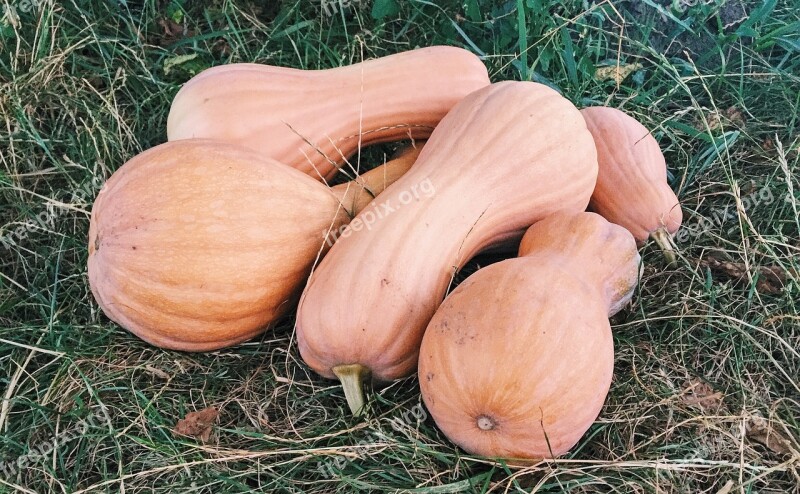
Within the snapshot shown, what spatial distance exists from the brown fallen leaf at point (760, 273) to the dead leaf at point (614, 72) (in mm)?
995

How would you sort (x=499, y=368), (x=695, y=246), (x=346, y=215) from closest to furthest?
(x=499, y=368)
(x=346, y=215)
(x=695, y=246)

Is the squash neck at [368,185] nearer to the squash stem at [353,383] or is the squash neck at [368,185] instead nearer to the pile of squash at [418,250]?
the pile of squash at [418,250]

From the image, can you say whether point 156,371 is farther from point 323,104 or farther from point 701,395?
point 701,395

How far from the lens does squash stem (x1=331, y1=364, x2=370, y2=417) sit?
2037 millimetres

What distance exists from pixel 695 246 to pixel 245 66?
169cm

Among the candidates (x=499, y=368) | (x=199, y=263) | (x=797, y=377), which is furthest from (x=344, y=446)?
(x=797, y=377)

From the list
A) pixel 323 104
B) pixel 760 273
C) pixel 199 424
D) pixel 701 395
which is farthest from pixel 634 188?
pixel 199 424

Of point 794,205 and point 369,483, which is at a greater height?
point 794,205

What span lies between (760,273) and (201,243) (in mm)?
1798

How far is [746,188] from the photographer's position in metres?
2.75

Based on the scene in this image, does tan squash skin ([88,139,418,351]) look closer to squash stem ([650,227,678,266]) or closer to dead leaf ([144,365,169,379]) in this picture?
dead leaf ([144,365,169,379])

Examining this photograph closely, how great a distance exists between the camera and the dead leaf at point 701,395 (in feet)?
6.79

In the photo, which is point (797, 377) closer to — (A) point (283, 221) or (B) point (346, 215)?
(B) point (346, 215)

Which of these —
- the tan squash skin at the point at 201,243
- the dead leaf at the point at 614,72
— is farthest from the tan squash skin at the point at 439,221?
the dead leaf at the point at 614,72
